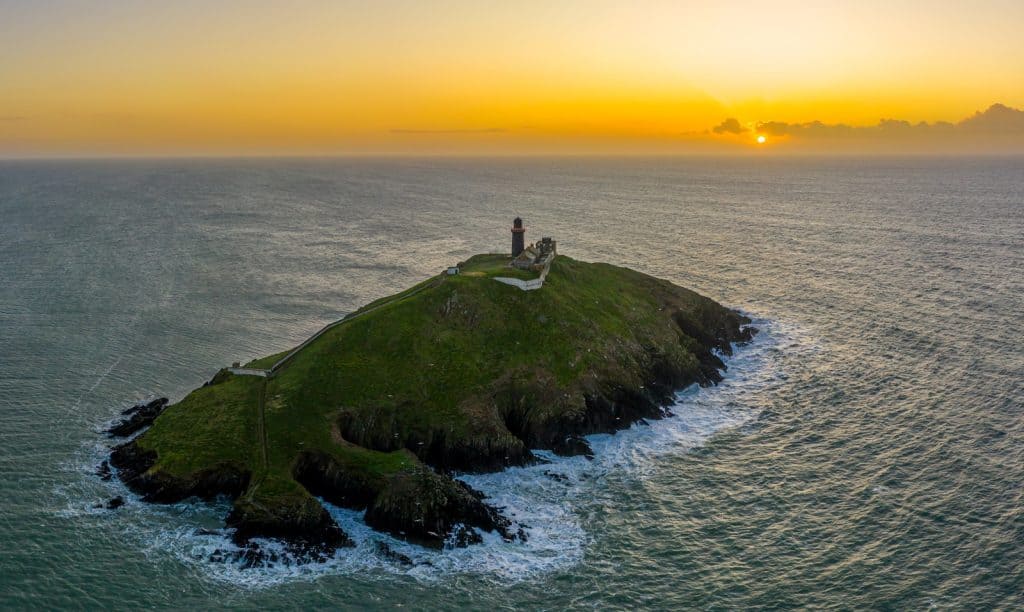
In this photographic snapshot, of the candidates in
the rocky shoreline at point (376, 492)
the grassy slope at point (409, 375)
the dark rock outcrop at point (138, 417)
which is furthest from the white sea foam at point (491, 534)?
the grassy slope at point (409, 375)

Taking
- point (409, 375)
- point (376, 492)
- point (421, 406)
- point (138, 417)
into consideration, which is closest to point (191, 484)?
point (376, 492)

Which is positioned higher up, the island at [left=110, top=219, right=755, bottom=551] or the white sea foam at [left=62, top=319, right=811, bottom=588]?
the island at [left=110, top=219, right=755, bottom=551]

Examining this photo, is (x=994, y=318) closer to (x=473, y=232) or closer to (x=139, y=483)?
(x=139, y=483)

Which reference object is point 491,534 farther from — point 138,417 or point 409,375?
point 138,417

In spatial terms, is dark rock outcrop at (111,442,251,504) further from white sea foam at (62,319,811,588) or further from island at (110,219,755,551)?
white sea foam at (62,319,811,588)

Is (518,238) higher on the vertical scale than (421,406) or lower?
higher

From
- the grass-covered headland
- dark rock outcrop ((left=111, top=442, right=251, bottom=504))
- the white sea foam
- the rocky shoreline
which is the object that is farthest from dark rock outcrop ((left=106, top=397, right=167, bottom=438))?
dark rock outcrop ((left=111, top=442, right=251, bottom=504))

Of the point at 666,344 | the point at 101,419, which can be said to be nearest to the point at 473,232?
the point at 666,344

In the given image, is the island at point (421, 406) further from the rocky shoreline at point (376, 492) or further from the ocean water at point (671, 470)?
the ocean water at point (671, 470)
